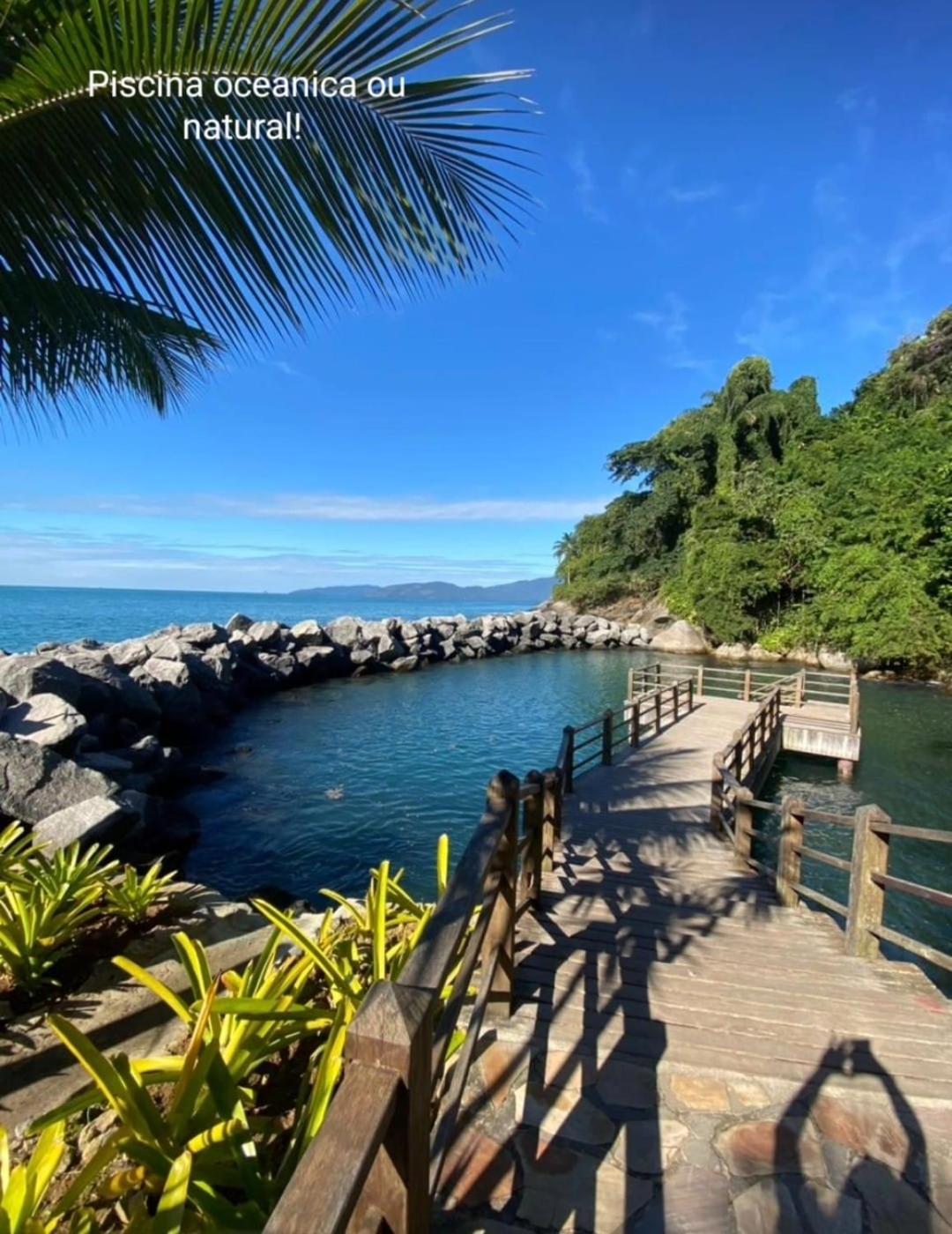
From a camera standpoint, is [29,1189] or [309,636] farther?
[309,636]

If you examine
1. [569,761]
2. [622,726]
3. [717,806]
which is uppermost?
[569,761]

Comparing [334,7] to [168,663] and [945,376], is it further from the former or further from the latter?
[945,376]

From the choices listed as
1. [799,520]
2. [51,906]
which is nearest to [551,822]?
[51,906]

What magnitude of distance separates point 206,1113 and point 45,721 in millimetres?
9414

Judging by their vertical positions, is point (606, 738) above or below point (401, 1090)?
below

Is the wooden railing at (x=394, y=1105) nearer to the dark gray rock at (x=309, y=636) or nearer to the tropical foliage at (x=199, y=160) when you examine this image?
the tropical foliage at (x=199, y=160)

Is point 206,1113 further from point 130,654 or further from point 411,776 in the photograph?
point 130,654

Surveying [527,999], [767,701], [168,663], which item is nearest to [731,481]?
[767,701]

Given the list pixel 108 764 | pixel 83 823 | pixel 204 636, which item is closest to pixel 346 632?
pixel 204 636

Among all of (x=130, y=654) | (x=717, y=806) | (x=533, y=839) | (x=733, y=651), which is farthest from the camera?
(x=733, y=651)

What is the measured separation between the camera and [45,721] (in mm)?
9242

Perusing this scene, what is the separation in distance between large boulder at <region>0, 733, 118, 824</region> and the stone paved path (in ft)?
19.0

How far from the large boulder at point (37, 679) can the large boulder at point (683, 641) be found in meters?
27.7

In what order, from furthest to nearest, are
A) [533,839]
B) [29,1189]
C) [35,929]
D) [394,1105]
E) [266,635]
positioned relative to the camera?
[266,635] < [533,839] < [35,929] < [29,1189] < [394,1105]
